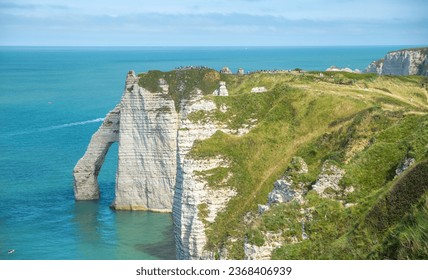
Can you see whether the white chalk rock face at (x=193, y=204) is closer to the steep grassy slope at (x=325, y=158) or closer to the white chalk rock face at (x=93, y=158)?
the steep grassy slope at (x=325, y=158)

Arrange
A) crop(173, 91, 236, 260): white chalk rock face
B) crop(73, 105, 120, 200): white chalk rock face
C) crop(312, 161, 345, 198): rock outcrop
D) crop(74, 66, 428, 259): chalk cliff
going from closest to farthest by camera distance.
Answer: crop(74, 66, 428, 259): chalk cliff
crop(312, 161, 345, 198): rock outcrop
crop(173, 91, 236, 260): white chalk rock face
crop(73, 105, 120, 200): white chalk rock face

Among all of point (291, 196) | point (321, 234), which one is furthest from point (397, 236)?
point (291, 196)

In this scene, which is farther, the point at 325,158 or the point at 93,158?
the point at 93,158

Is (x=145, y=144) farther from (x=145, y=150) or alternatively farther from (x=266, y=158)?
(x=266, y=158)

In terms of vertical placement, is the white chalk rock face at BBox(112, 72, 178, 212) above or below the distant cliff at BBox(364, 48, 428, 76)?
below

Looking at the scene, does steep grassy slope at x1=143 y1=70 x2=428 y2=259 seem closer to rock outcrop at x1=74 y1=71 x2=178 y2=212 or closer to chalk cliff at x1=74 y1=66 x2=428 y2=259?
chalk cliff at x1=74 y1=66 x2=428 y2=259

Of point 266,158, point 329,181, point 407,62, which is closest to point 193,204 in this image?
point 266,158

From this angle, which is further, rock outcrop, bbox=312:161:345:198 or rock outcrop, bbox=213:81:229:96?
rock outcrop, bbox=213:81:229:96

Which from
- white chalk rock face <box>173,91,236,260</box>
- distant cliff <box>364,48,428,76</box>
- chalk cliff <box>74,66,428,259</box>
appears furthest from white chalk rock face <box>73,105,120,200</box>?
distant cliff <box>364,48,428,76</box>
